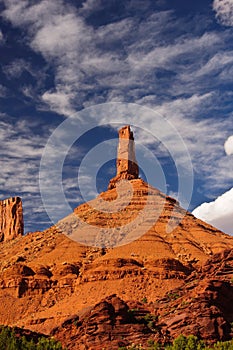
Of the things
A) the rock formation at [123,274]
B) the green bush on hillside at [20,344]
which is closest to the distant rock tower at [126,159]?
the rock formation at [123,274]

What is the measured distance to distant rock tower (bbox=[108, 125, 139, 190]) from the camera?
182 m

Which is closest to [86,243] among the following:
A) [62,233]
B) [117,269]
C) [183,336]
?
[62,233]

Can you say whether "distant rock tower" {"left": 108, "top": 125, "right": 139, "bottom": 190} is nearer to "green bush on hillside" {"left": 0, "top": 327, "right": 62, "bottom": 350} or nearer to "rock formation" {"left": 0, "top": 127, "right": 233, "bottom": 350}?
"rock formation" {"left": 0, "top": 127, "right": 233, "bottom": 350}

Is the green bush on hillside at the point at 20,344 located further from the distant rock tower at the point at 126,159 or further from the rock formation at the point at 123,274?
the distant rock tower at the point at 126,159

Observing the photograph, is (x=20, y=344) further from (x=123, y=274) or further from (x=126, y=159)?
(x=126, y=159)

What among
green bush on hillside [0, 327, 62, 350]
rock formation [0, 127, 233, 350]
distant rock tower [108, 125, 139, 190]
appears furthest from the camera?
distant rock tower [108, 125, 139, 190]

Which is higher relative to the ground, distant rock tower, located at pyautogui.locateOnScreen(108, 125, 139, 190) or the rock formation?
distant rock tower, located at pyautogui.locateOnScreen(108, 125, 139, 190)

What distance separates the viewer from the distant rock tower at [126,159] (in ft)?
598

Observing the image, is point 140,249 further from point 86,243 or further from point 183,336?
point 183,336

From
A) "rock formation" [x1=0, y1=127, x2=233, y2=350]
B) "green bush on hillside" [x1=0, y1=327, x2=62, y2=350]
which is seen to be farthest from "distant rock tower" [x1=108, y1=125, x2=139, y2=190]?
"green bush on hillside" [x1=0, y1=327, x2=62, y2=350]

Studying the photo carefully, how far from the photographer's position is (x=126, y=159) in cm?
18825

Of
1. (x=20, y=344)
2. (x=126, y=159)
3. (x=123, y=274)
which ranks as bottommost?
(x=20, y=344)

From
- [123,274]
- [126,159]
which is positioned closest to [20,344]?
[123,274]

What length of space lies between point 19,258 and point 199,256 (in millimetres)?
44895
